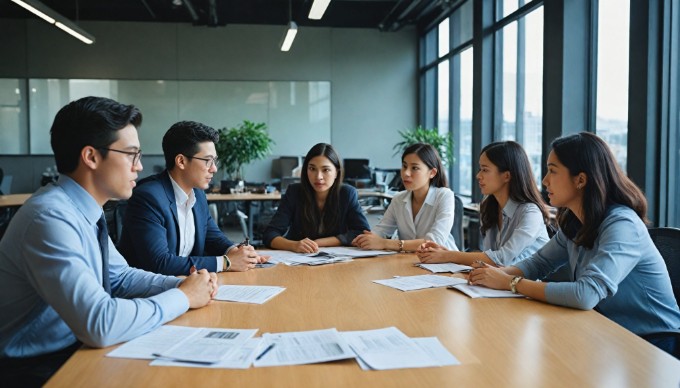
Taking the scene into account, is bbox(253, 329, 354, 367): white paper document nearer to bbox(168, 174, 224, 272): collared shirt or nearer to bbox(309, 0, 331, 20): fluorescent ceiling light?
bbox(168, 174, 224, 272): collared shirt

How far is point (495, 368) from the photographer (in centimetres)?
125

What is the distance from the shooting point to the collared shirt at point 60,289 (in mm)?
1358

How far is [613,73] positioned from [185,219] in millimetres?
3922

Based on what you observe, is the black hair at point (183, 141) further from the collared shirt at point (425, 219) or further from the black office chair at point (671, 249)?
the black office chair at point (671, 249)

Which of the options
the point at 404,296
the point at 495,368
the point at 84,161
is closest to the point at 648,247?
the point at 404,296

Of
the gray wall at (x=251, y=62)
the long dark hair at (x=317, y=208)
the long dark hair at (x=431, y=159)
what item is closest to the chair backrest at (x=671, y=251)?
the long dark hair at (x=431, y=159)

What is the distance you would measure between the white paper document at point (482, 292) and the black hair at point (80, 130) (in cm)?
124

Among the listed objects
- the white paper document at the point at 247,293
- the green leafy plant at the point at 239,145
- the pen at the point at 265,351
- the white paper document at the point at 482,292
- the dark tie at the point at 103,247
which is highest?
the green leafy plant at the point at 239,145

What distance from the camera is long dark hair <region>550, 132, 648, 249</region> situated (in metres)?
1.95

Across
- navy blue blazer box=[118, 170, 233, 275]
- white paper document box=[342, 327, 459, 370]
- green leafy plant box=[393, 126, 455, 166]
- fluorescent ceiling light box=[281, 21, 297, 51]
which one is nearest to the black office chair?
white paper document box=[342, 327, 459, 370]

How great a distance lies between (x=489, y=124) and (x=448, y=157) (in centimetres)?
84

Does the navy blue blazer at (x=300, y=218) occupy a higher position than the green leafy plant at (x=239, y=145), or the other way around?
the green leafy plant at (x=239, y=145)

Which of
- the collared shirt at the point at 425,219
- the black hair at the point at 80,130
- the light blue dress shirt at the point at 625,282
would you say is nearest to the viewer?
the black hair at the point at 80,130

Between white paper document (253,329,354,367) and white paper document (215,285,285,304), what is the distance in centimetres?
40
